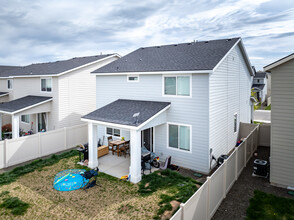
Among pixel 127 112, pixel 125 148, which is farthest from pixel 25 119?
pixel 127 112

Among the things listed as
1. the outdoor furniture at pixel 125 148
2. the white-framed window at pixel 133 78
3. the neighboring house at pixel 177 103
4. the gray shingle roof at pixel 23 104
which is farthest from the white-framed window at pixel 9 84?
the outdoor furniture at pixel 125 148

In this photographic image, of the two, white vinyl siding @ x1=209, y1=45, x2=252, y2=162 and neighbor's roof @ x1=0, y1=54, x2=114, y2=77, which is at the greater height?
neighbor's roof @ x1=0, y1=54, x2=114, y2=77

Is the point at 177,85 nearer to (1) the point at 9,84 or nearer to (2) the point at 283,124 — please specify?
(2) the point at 283,124

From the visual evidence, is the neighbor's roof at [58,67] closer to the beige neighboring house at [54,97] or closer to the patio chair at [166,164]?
the beige neighboring house at [54,97]

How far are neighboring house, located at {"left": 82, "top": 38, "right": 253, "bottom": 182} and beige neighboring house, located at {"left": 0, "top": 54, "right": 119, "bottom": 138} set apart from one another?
4.07m

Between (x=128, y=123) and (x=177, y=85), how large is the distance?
380cm

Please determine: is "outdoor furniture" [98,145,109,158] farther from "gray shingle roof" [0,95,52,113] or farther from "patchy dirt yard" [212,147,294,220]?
"patchy dirt yard" [212,147,294,220]

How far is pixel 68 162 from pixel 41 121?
324 inches

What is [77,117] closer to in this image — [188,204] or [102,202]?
[102,202]

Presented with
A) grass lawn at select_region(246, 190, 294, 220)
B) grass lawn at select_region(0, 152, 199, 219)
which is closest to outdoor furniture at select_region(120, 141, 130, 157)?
grass lawn at select_region(0, 152, 199, 219)

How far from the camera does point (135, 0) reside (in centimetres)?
1422

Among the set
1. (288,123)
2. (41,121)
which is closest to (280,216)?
(288,123)

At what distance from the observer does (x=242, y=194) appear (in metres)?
8.94

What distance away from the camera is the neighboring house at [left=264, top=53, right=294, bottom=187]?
29.7 ft
